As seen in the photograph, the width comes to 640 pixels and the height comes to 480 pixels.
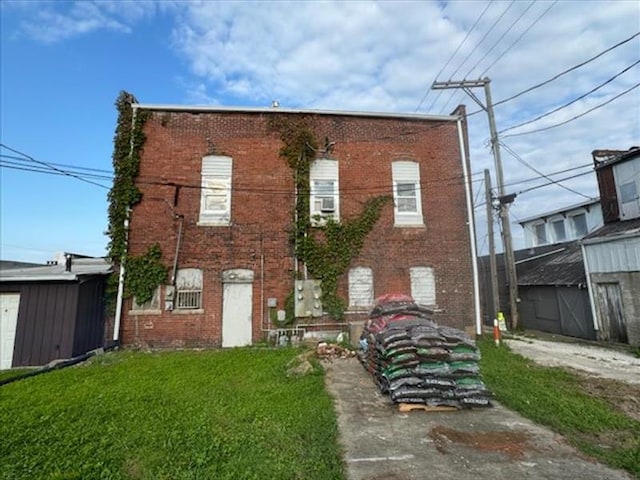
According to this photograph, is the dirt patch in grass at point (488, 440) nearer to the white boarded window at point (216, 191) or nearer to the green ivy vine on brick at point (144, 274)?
the white boarded window at point (216, 191)

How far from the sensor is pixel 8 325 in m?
10.0

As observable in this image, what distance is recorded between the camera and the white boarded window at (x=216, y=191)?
12.2 metres

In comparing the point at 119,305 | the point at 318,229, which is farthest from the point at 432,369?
the point at 119,305

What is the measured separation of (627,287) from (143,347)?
51.8 feet

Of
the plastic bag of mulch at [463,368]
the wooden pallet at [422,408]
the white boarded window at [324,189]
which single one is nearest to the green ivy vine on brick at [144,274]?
the white boarded window at [324,189]

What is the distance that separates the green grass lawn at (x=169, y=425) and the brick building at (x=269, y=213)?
351 cm

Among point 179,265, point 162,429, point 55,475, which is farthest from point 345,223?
point 55,475

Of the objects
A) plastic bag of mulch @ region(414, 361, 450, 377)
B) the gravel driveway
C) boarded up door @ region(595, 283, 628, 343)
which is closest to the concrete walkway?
plastic bag of mulch @ region(414, 361, 450, 377)

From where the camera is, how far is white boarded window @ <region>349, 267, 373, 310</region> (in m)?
12.2

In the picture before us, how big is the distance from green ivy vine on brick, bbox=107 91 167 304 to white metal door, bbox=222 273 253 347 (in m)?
2.19

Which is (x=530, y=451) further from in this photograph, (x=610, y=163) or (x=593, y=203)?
(x=593, y=203)

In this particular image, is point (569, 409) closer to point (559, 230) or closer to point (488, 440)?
point (488, 440)

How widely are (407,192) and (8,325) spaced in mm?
13174

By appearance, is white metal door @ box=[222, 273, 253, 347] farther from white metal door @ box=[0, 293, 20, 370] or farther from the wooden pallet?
the wooden pallet
